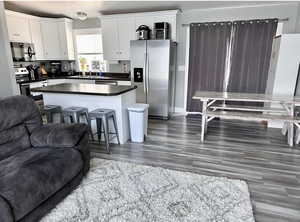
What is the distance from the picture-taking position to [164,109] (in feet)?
15.5

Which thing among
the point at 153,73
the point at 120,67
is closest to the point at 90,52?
the point at 120,67

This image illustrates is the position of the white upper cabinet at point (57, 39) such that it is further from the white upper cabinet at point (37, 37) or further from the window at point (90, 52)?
the window at point (90, 52)

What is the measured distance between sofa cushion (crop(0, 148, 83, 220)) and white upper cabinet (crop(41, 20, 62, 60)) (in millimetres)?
4108

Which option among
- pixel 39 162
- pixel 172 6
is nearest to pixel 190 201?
pixel 39 162

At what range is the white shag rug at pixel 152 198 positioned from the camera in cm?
178

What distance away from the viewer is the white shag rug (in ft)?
5.84

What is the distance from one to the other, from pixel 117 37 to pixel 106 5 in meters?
0.85

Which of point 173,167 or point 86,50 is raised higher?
point 86,50

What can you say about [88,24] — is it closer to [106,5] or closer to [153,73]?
[106,5]

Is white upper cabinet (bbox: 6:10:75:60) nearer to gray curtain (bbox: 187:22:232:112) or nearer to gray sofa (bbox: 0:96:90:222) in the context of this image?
gray curtain (bbox: 187:22:232:112)

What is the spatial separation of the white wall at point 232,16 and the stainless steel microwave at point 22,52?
12.2ft

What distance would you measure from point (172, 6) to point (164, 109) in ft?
7.41

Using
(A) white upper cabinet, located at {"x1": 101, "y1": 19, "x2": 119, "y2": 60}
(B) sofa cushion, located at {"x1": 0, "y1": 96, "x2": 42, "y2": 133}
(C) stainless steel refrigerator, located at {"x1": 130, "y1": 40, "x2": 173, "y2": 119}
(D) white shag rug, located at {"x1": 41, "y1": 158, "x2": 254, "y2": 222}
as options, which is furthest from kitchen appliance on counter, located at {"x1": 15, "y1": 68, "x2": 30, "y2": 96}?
(D) white shag rug, located at {"x1": 41, "y1": 158, "x2": 254, "y2": 222}

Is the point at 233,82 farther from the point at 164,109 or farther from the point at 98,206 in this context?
the point at 98,206
